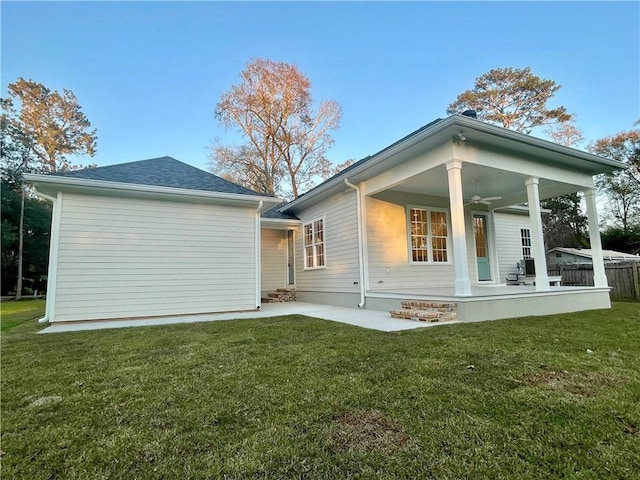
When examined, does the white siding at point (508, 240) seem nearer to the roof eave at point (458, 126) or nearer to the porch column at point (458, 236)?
the roof eave at point (458, 126)

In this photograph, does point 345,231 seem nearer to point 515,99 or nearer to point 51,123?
point 515,99

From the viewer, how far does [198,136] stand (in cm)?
1903

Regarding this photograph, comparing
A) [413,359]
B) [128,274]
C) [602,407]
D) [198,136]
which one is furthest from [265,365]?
[198,136]

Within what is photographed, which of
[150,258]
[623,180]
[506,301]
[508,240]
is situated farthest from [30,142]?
[623,180]

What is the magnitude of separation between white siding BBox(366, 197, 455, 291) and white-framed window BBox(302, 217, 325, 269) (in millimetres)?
1963

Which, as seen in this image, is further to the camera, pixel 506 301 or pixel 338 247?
pixel 338 247

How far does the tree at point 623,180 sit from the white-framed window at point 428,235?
→ 55.6 ft

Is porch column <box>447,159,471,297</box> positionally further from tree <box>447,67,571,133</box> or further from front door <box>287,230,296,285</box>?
tree <box>447,67,571,133</box>

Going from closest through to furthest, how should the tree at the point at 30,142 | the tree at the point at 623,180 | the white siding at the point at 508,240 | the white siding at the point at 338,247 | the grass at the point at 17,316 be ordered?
the grass at the point at 17,316 → the white siding at the point at 338,247 → the white siding at the point at 508,240 → the tree at the point at 30,142 → the tree at the point at 623,180

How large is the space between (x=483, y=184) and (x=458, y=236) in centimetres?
338

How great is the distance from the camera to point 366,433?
1.85m

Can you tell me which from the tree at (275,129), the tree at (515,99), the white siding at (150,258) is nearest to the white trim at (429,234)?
the white siding at (150,258)

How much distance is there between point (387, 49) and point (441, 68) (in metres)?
2.54

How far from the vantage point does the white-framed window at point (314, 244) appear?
9.60 m
